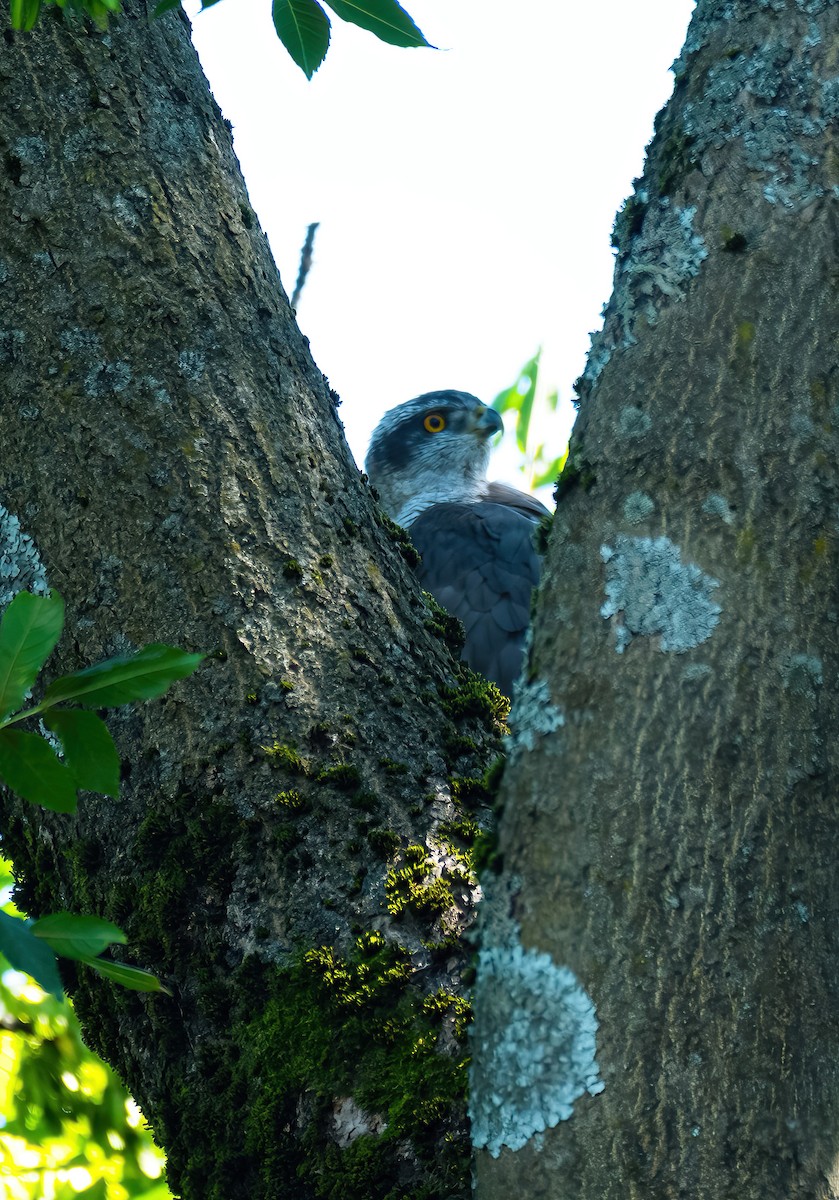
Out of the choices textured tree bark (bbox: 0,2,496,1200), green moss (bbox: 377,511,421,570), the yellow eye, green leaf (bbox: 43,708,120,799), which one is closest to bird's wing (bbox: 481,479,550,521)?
the yellow eye

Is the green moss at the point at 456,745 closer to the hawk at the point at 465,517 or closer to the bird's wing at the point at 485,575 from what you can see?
the hawk at the point at 465,517

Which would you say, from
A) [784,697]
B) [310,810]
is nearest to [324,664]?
[310,810]

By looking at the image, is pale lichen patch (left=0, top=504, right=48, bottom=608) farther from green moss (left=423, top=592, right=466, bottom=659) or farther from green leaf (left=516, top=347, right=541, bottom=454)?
Answer: green leaf (left=516, top=347, right=541, bottom=454)

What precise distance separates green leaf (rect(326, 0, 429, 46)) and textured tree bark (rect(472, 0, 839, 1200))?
53cm

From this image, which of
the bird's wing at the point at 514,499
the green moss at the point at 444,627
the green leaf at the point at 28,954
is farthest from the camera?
the bird's wing at the point at 514,499

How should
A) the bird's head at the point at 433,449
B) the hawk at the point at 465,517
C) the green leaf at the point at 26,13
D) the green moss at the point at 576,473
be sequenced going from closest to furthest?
the green moss at the point at 576,473 → the green leaf at the point at 26,13 → the hawk at the point at 465,517 → the bird's head at the point at 433,449

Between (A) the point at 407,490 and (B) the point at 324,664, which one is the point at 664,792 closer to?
(B) the point at 324,664

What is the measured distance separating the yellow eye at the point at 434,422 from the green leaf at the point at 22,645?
22.1ft

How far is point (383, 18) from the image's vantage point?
6.20ft

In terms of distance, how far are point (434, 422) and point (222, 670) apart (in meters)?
6.26

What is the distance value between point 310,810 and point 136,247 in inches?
45.1

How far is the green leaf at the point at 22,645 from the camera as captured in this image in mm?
1396

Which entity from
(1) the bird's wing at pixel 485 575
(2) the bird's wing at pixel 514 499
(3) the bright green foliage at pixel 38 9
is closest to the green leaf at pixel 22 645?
(3) the bright green foliage at pixel 38 9

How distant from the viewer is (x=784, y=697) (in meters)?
1.41
